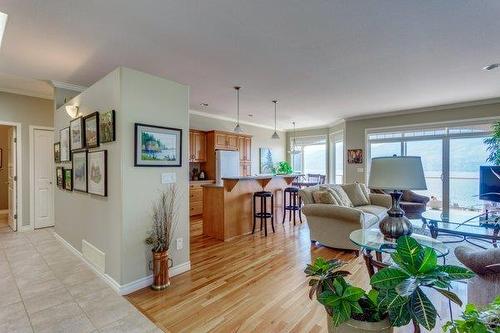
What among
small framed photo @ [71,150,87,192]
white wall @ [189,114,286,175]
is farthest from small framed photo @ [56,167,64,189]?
white wall @ [189,114,286,175]

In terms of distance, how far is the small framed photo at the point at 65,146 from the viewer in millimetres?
3705

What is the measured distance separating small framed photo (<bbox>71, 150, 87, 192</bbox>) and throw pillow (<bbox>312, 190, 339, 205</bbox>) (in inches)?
128

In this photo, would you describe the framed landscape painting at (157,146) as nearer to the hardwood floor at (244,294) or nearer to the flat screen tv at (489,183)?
the hardwood floor at (244,294)

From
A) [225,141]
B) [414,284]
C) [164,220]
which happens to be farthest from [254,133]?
[414,284]

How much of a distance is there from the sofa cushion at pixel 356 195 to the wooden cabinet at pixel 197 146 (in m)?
3.50

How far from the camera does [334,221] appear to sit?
12.4ft

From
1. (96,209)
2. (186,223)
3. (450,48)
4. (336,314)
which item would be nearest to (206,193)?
(186,223)

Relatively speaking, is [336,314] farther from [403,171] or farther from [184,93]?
[184,93]

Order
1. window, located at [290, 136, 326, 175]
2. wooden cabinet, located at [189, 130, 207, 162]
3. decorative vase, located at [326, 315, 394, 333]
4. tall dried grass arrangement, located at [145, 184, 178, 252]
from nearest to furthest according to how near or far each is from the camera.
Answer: decorative vase, located at [326, 315, 394, 333], tall dried grass arrangement, located at [145, 184, 178, 252], wooden cabinet, located at [189, 130, 207, 162], window, located at [290, 136, 326, 175]

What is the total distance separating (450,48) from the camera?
2.97 m

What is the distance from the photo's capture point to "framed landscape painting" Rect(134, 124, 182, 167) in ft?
8.70

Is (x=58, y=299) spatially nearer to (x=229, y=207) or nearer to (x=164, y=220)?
(x=164, y=220)

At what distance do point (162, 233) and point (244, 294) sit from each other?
1.07 meters

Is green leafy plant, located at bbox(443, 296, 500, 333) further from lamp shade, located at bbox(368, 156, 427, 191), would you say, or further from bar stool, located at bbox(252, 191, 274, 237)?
bar stool, located at bbox(252, 191, 274, 237)
